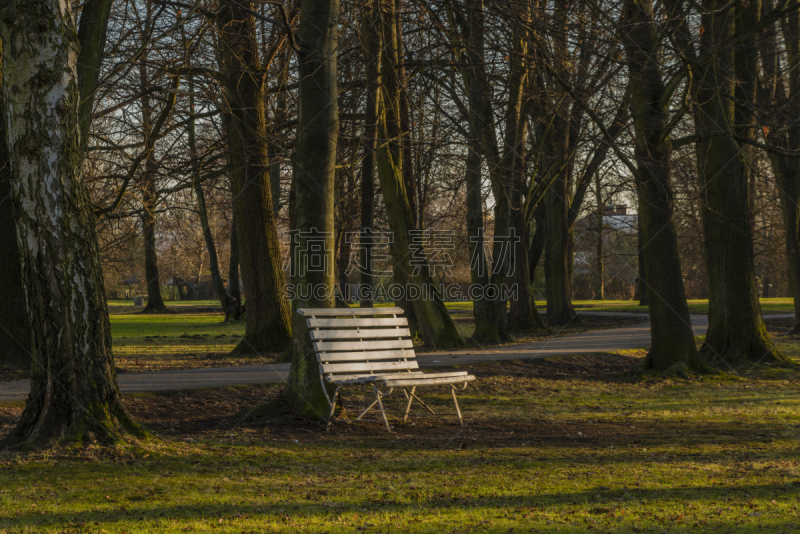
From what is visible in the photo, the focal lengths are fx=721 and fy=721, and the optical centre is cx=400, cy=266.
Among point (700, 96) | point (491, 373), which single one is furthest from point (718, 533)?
point (700, 96)

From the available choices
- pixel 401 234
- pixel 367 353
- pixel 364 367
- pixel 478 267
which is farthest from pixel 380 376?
pixel 478 267

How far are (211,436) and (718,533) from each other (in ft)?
14.0

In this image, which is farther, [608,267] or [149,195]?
[608,267]

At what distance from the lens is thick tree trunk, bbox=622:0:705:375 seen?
1116 centimetres

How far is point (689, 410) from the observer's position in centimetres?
846

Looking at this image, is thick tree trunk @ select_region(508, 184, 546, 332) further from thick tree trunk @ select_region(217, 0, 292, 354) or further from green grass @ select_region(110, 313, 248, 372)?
thick tree trunk @ select_region(217, 0, 292, 354)

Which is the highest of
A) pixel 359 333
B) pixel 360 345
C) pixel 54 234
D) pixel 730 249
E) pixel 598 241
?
pixel 598 241

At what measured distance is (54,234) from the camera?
535 cm

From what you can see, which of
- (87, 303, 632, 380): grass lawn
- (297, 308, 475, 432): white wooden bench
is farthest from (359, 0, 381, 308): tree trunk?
(87, 303, 632, 380): grass lawn

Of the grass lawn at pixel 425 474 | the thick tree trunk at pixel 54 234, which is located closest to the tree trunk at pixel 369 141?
the grass lawn at pixel 425 474

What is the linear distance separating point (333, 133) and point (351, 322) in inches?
76.2

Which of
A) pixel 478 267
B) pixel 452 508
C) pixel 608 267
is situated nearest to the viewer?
pixel 452 508

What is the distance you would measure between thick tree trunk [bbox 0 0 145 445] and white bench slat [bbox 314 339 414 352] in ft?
6.97

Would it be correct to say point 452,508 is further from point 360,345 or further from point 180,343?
point 180,343
